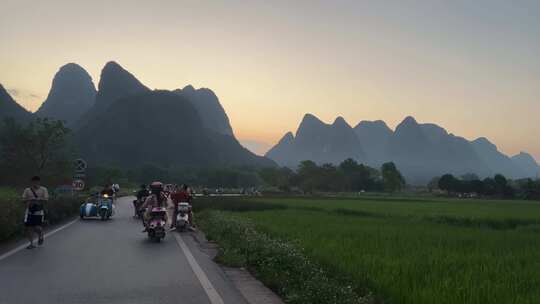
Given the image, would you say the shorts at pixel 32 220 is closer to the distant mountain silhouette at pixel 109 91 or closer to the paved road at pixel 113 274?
the paved road at pixel 113 274

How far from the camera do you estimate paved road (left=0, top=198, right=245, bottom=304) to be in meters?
7.45

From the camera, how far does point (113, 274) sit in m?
9.34

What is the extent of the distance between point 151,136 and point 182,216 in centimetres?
15132

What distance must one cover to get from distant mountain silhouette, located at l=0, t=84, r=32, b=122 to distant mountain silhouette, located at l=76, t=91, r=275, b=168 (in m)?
20.9

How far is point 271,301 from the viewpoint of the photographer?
7395mm

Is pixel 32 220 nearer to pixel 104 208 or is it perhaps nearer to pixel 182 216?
pixel 182 216

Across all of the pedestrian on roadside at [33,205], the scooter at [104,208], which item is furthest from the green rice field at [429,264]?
the scooter at [104,208]

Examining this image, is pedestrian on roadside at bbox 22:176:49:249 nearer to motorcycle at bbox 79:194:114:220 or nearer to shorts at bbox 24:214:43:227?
shorts at bbox 24:214:43:227

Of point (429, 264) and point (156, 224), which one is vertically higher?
point (156, 224)

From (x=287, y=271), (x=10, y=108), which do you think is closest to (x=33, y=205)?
(x=287, y=271)

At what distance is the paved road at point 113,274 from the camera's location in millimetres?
7453

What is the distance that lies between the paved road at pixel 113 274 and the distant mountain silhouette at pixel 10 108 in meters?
127

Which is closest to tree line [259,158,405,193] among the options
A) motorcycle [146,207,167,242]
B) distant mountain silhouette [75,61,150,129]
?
distant mountain silhouette [75,61,150,129]

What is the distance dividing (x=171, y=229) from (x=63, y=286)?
35.4ft
